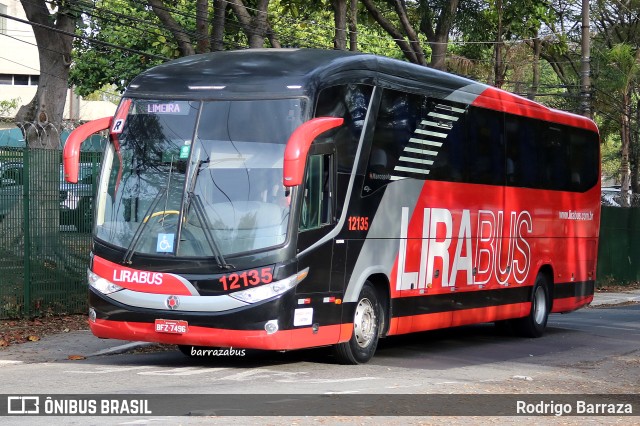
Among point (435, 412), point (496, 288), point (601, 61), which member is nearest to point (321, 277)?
point (435, 412)

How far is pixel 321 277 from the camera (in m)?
12.4

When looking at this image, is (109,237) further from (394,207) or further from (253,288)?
(394,207)

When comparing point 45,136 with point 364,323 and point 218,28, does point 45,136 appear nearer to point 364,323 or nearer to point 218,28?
point 218,28

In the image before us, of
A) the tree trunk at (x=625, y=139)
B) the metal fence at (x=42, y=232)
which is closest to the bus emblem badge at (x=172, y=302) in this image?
the metal fence at (x=42, y=232)

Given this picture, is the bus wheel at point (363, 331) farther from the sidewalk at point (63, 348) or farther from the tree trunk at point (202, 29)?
the tree trunk at point (202, 29)

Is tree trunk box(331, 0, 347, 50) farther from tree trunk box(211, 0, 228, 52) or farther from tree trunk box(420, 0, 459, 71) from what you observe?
tree trunk box(420, 0, 459, 71)

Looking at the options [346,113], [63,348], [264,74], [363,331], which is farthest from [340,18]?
[363,331]

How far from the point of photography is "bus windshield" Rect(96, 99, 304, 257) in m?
11.8

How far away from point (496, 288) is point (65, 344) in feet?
21.5

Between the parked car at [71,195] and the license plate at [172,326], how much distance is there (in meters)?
5.37

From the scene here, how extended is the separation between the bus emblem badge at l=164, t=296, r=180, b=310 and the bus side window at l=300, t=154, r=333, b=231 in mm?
1558

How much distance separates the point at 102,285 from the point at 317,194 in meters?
2.62

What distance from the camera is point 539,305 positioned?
18.7 metres

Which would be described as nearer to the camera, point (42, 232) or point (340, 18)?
point (42, 232)
